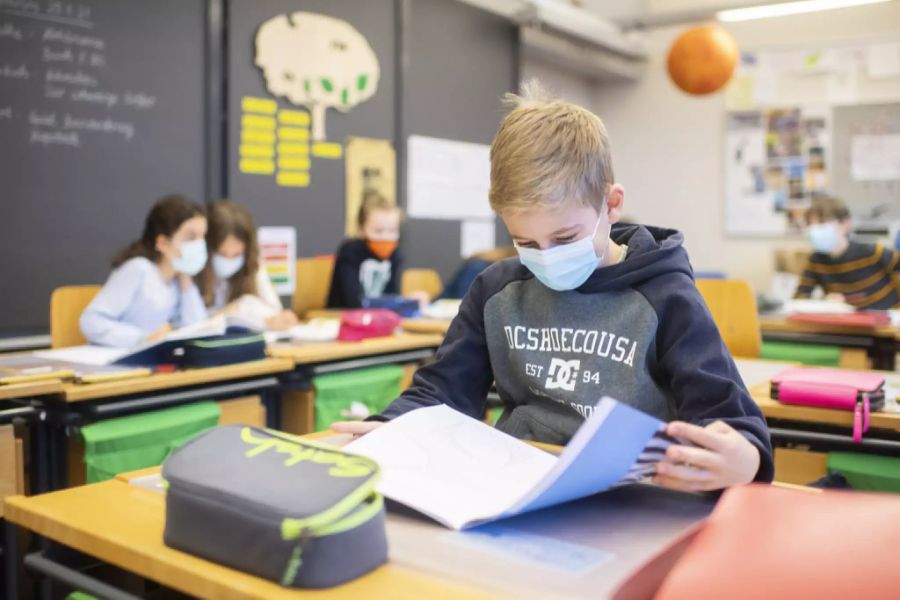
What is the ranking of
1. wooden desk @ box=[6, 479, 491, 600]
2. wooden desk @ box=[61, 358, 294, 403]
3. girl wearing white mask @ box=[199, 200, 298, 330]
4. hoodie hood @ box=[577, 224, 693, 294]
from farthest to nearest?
girl wearing white mask @ box=[199, 200, 298, 330]
wooden desk @ box=[61, 358, 294, 403]
hoodie hood @ box=[577, 224, 693, 294]
wooden desk @ box=[6, 479, 491, 600]

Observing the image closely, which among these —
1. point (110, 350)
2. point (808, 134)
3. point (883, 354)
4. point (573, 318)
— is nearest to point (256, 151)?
point (110, 350)

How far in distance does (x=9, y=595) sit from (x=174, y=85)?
279 cm

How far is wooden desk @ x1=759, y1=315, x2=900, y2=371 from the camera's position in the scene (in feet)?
10.8

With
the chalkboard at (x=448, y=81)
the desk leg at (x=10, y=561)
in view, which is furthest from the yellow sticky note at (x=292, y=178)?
the desk leg at (x=10, y=561)

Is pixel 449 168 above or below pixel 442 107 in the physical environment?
below

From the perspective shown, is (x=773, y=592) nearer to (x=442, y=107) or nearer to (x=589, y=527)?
(x=589, y=527)

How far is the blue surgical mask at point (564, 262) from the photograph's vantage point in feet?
4.15

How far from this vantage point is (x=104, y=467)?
6.96 feet

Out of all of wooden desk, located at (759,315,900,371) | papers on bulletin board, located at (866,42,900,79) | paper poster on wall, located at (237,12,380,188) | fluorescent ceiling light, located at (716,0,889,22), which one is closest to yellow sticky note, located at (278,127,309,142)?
paper poster on wall, located at (237,12,380,188)

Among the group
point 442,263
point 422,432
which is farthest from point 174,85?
point 422,432

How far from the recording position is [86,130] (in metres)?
3.77

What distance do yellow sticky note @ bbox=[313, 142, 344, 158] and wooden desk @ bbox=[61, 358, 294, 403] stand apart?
2.52 meters

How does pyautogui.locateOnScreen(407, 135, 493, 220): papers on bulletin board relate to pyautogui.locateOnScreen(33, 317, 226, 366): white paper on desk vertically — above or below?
above

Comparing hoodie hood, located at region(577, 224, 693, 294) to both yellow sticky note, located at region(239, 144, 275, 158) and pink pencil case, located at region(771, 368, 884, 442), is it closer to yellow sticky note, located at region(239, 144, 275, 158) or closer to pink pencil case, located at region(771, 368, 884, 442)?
pink pencil case, located at region(771, 368, 884, 442)
